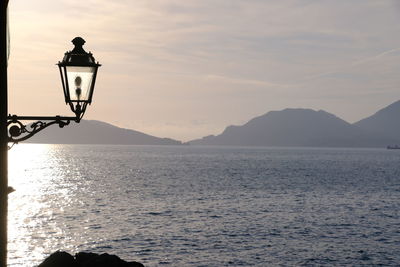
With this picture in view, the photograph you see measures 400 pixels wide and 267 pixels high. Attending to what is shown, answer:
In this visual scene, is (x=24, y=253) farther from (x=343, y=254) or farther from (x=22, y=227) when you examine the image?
(x=343, y=254)

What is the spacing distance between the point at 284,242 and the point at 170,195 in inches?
1621

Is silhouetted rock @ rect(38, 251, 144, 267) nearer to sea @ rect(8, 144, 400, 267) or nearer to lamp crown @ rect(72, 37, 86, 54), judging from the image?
sea @ rect(8, 144, 400, 267)

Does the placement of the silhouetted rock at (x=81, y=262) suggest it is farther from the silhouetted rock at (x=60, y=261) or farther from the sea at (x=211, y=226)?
the sea at (x=211, y=226)

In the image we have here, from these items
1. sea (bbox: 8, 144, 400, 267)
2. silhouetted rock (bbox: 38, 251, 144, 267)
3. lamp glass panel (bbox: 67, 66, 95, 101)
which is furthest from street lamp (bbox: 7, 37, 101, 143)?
sea (bbox: 8, 144, 400, 267)

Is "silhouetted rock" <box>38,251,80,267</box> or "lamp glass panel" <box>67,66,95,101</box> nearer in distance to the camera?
"lamp glass panel" <box>67,66,95,101</box>

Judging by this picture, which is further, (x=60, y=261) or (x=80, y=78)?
(x=60, y=261)

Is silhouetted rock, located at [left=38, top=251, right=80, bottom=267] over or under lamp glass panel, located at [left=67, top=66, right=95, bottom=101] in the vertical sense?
under

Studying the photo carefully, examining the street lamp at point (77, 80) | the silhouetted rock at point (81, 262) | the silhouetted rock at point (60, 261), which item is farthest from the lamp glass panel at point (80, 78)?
the silhouetted rock at point (60, 261)

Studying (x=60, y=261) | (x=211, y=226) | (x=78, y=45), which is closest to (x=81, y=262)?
(x=60, y=261)

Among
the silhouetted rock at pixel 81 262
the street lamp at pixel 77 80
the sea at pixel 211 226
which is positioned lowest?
the sea at pixel 211 226

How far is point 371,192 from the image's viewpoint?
96.3 meters

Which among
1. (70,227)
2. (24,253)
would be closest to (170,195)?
(70,227)

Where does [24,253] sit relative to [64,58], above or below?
below

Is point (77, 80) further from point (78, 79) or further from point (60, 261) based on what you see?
point (60, 261)
